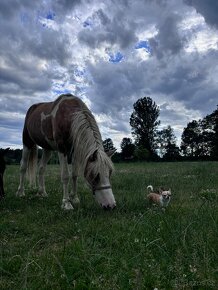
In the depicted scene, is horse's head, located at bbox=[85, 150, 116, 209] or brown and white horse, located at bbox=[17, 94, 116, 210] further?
brown and white horse, located at bbox=[17, 94, 116, 210]

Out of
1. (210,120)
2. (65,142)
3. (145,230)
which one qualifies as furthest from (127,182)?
(210,120)

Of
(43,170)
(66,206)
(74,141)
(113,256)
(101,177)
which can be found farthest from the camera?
(43,170)

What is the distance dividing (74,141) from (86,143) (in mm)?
475

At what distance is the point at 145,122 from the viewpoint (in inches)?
4087

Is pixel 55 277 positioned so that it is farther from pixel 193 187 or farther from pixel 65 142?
pixel 193 187

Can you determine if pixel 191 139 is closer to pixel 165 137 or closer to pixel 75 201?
pixel 165 137

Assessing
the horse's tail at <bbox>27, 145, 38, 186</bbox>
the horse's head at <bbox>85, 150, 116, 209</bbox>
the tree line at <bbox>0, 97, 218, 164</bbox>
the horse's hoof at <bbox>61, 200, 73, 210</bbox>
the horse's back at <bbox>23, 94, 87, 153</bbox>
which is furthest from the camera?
the tree line at <bbox>0, 97, 218, 164</bbox>

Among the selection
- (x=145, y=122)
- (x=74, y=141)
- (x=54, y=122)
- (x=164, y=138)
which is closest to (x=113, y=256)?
(x=74, y=141)

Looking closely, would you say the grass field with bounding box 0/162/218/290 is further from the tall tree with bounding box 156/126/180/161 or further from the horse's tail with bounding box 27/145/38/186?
the tall tree with bounding box 156/126/180/161

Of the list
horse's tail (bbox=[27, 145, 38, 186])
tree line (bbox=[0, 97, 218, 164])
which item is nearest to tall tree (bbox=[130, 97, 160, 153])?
tree line (bbox=[0, 97, 218, 164])

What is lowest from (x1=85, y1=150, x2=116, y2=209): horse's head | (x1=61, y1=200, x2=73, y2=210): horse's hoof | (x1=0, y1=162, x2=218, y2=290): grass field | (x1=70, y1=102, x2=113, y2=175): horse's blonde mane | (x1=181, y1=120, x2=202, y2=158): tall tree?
(x1=0, y1=162, x2=218, y2=290): grass field

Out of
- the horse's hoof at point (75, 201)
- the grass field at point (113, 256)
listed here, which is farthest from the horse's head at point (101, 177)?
the horse's hoof at point (75, 201)

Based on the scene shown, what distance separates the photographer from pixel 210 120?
114375 millimetres

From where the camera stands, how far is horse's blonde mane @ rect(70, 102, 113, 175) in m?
8.40
